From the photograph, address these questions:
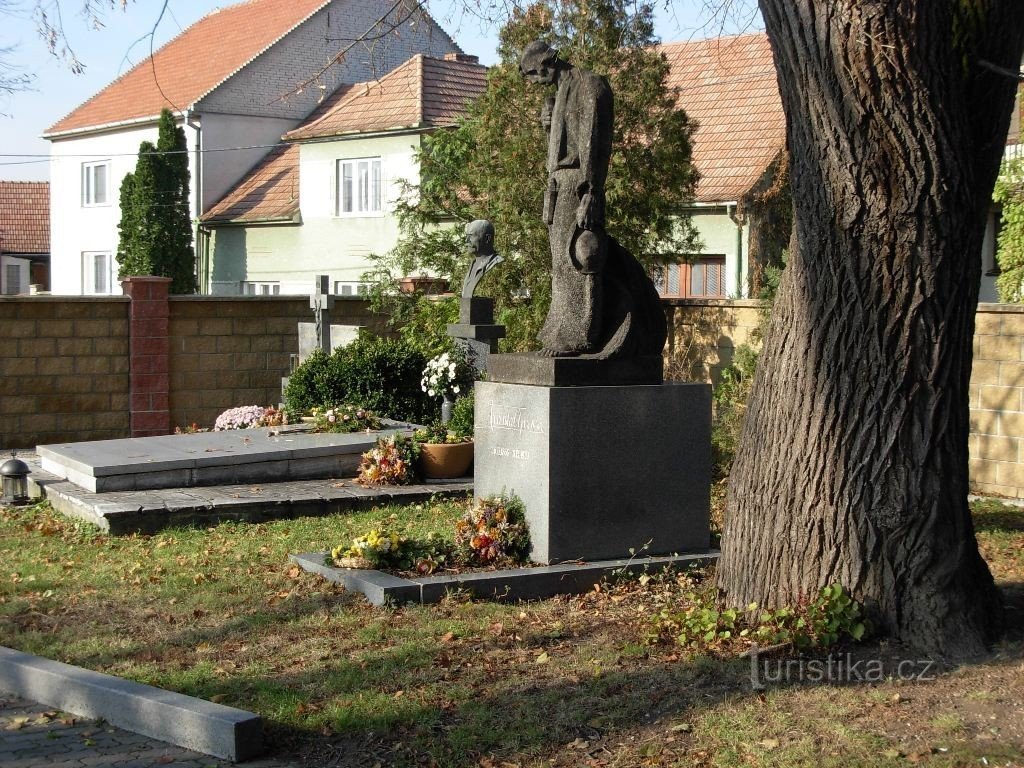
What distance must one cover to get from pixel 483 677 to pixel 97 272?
36.5m

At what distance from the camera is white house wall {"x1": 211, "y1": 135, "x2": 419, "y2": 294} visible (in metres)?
31.0

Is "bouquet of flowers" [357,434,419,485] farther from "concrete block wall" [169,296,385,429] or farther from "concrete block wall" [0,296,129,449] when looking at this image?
"concrete block wall" [0,296,129,449]

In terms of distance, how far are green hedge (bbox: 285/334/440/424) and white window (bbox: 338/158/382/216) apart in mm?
15872

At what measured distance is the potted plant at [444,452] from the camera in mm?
11836

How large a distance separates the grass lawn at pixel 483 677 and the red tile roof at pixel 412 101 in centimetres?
2280

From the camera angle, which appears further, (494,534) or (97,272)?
(97,272)

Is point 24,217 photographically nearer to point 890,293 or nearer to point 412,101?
point 412,101

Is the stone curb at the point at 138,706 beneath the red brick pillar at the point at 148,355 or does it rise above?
beneath

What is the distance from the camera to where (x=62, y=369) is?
16.9m

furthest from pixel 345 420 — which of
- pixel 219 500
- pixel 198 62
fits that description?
pixel 198 62

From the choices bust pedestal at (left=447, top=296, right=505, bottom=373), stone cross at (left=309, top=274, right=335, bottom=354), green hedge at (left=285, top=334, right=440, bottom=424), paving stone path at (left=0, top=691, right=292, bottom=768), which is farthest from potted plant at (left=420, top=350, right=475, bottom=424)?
paving stone path at (left=0, top=691, right=292, bottom=768)

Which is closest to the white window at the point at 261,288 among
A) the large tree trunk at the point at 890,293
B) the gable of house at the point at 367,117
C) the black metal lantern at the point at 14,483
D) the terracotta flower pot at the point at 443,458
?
the gable of house at the point at 367,117

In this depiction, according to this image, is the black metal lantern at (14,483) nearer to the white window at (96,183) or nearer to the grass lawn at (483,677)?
the grass lawn at (483,677)

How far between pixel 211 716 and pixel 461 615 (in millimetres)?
2159
